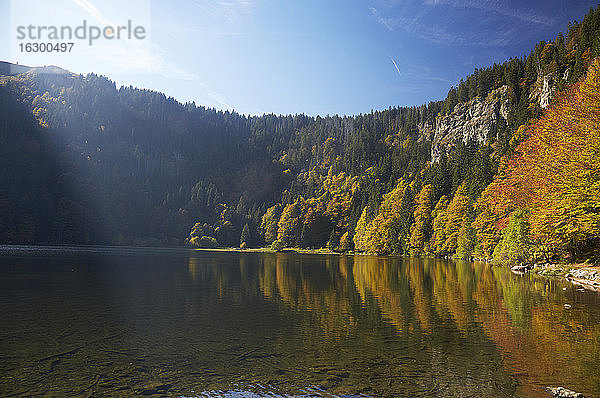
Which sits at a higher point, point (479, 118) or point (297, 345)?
point (479, 118)

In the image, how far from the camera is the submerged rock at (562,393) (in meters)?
9.91

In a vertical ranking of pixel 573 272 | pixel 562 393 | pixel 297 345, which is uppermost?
pixel 562 393

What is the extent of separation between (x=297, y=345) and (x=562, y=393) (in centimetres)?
850

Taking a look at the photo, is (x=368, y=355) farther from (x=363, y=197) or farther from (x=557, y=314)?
(x=363, y=197)

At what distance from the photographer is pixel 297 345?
15406 mm

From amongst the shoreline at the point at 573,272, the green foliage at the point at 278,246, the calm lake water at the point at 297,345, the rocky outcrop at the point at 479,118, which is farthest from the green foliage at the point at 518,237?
the green foliage at the point at 278,246

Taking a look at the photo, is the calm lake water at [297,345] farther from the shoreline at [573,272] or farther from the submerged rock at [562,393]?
the shoreline at [573,272]

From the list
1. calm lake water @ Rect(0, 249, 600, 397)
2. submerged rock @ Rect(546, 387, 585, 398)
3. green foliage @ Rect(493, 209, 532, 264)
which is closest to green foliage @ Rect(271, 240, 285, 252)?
green foliage @ Rect(493, 209, 532, 264)

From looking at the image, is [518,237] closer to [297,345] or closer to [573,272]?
[573,272]

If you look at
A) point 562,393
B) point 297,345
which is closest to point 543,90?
point 297,345

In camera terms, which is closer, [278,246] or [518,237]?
[518,237]

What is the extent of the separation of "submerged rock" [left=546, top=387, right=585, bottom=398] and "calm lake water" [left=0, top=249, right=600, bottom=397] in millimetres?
485

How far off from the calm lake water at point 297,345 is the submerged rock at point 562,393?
48 centimetres

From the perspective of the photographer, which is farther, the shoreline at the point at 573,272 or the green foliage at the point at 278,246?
the green foliage at the point at 278,246
